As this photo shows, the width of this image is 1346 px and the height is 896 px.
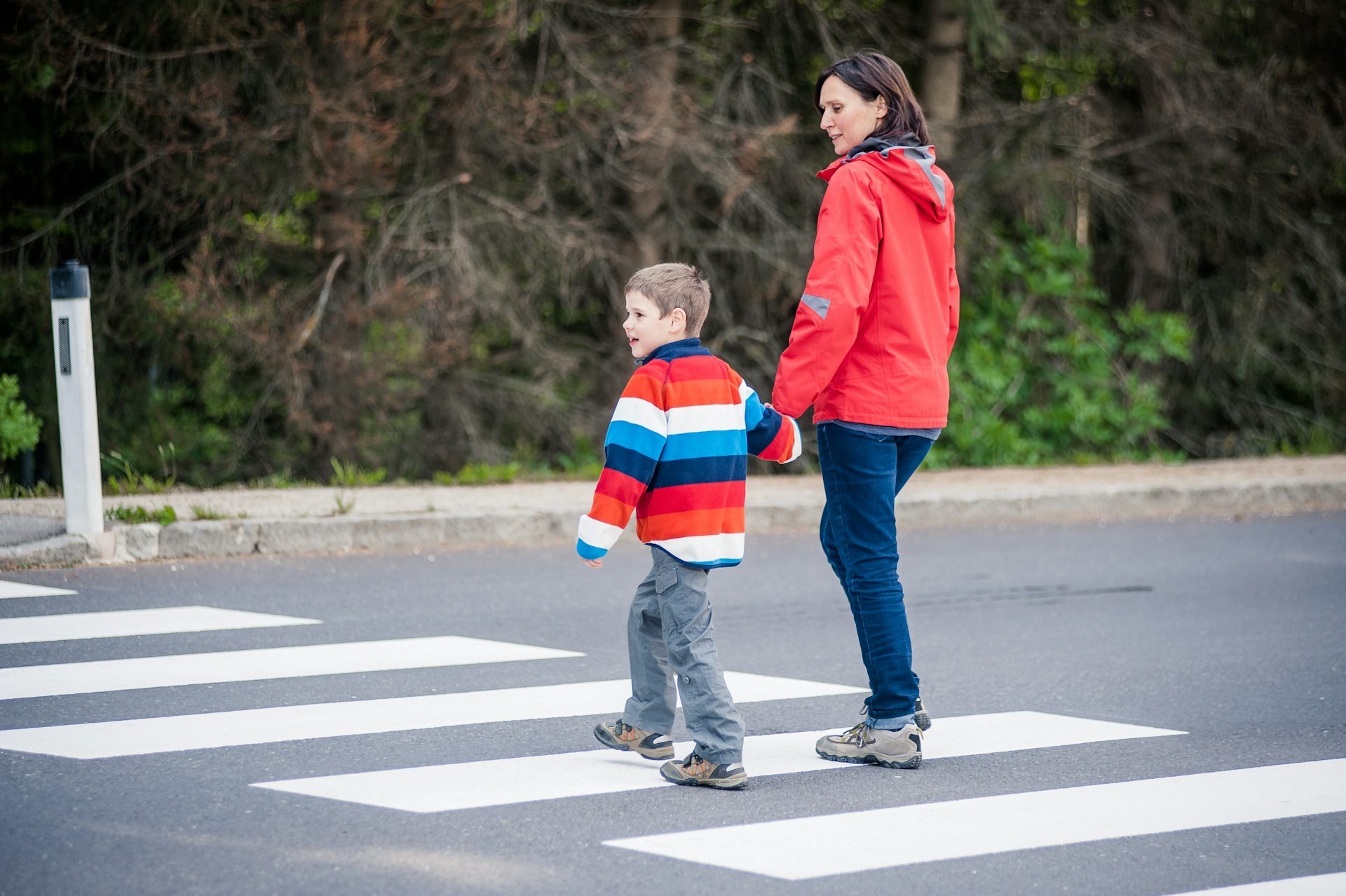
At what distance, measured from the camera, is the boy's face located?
14.7 feet

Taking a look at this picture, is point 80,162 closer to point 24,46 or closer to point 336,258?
point 24,46

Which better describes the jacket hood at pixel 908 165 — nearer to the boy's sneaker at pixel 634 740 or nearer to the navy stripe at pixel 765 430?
the navy stripe at pixel 765 430

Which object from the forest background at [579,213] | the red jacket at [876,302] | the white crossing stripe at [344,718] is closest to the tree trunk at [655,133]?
the forest background at [579,213]

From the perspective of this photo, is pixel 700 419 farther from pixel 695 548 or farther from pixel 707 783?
pixel 707 783

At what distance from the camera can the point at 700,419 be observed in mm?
4438

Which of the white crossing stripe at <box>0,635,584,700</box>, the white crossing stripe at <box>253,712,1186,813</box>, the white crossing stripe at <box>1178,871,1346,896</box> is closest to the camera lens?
the white crossing stripe at <box>1178,871,1346,896</box>

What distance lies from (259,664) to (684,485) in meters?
2.44

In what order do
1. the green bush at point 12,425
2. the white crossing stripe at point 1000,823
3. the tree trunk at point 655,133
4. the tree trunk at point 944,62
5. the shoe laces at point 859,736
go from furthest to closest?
the tree trunk at point 944,62 < the tree trunk at point 655,133 < the green bush at point 12,425 < the shoe laces at point 859,736 < the white crossing stripe at point 1000,823

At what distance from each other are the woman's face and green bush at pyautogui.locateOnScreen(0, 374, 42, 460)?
802cm

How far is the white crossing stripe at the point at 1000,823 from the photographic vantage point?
3873 mm

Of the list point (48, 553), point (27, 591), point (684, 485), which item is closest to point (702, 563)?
point (684, 485)

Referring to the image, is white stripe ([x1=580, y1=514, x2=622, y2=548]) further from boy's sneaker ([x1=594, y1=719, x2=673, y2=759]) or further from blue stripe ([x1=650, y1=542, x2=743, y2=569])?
boy's sneaker ([x1=594, y1=719, x2=673, y2=759])

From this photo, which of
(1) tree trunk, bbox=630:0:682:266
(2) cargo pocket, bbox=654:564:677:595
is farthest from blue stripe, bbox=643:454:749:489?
(1) tree trunk, bbox=630:0:682:266

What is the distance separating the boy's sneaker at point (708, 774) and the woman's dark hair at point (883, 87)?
2.00 m
